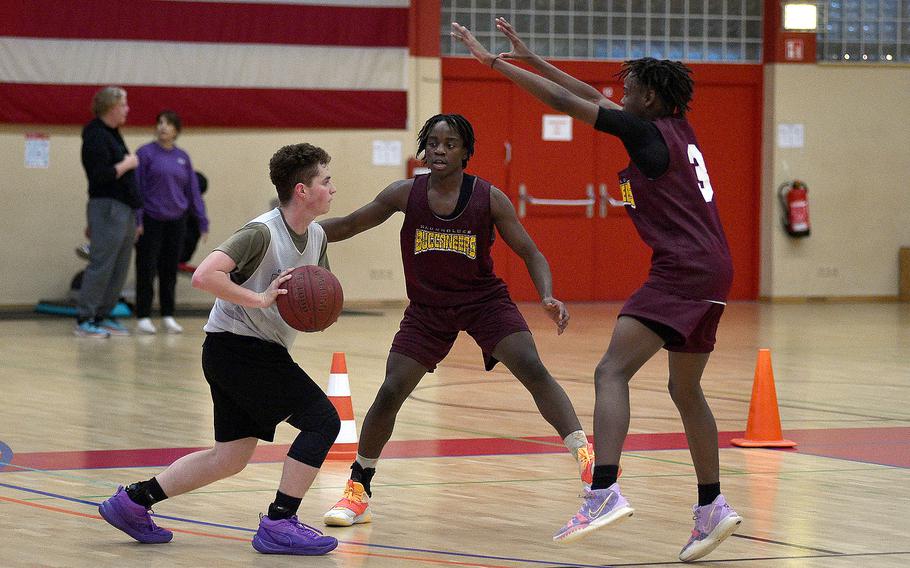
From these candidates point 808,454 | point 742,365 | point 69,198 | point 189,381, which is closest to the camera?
point 808,454

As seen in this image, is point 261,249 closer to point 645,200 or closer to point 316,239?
point 316,239

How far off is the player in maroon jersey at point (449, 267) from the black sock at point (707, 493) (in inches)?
30.7

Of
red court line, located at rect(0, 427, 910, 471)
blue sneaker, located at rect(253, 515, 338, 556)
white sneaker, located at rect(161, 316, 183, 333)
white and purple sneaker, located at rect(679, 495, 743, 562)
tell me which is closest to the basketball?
blue sneaker, located at rect(253, 515, 338, 556)

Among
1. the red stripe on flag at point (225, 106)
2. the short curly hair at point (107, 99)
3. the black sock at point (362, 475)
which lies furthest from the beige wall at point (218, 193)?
the black sock at point (362, 475)

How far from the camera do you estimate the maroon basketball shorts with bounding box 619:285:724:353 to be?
4.68m

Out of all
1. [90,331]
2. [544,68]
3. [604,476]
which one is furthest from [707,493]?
[90,331]

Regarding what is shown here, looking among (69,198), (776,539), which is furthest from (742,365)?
(69,198)

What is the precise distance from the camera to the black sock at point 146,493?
191 inches

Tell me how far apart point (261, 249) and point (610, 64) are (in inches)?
500

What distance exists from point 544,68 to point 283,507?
179 cm

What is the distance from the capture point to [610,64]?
17.0m

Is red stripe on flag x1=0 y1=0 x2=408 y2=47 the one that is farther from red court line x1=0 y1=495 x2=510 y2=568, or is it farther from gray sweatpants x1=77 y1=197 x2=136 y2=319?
red court line x1=0 y1=495 x2=510 y2=568

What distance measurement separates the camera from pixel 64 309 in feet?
47.6

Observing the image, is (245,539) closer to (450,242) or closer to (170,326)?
(450,242)
